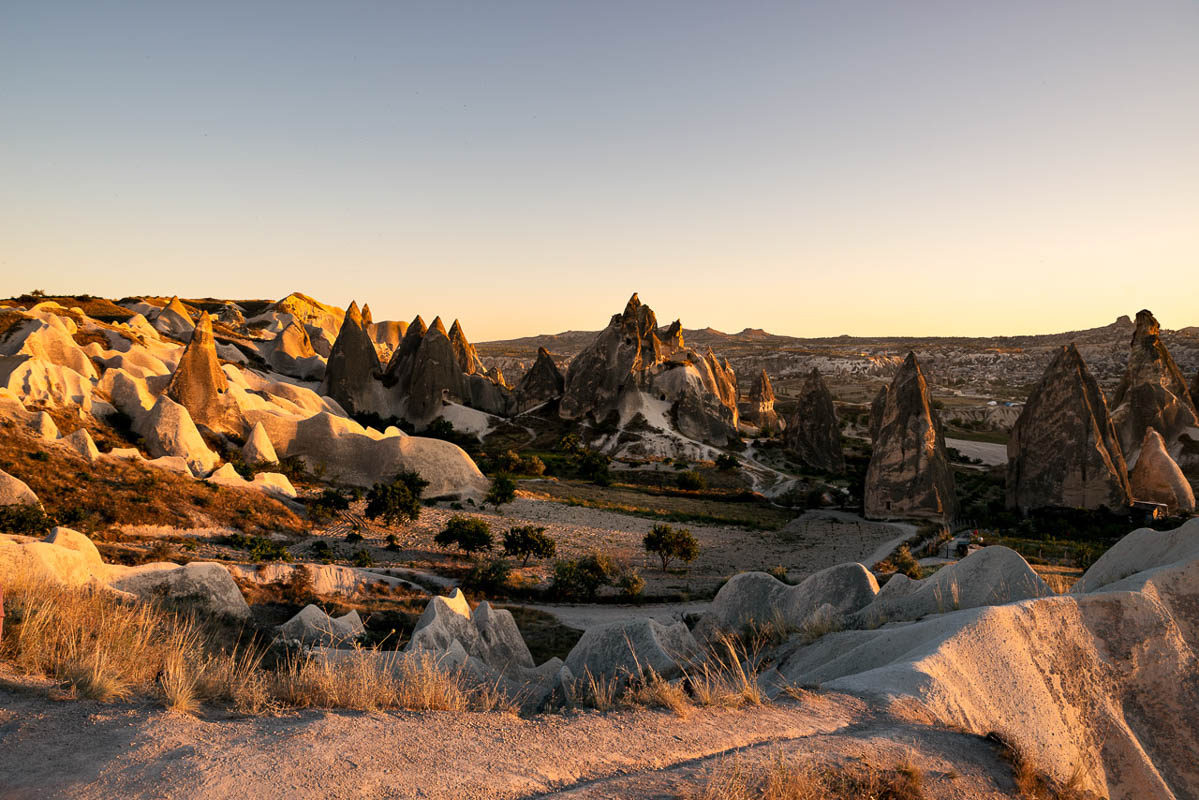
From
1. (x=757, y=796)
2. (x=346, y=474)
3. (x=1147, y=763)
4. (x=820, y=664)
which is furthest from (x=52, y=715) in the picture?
(x=346, y=474)

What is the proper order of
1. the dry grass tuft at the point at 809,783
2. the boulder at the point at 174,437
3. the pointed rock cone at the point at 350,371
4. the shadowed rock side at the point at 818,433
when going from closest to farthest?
1. the dry grass tuft at the point at 809,783
2. the boulder at the point at 174,437
3. the shadowed rock side at the point at 818,433
4. the pointed rock cone at the point at 350,371

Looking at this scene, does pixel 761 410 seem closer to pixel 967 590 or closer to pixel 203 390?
pixel 203 390

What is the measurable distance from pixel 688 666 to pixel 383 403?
191 ft

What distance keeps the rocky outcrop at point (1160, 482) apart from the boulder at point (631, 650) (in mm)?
35848

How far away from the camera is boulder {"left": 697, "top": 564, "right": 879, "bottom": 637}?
13.2 m

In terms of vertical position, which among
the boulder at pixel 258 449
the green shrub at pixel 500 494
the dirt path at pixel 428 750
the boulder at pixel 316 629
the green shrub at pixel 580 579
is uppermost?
the dirt path at pixel 428 750

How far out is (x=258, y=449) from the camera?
122 feet

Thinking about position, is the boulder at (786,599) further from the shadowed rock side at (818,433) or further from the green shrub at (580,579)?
the shadowed rock side at (818,433)

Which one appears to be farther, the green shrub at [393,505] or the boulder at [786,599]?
the green shrub at [393,505]

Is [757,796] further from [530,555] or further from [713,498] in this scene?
[713,498]

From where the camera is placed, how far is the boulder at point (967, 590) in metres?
11.1

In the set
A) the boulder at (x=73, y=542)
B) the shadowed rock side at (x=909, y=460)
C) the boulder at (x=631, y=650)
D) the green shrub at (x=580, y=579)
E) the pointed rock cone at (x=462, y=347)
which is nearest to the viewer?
the boulder at (x=631, y=650)

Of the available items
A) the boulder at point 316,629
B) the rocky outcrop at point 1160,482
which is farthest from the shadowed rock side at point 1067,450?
the boulder at point 316,629

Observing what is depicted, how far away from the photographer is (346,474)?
40.1m
